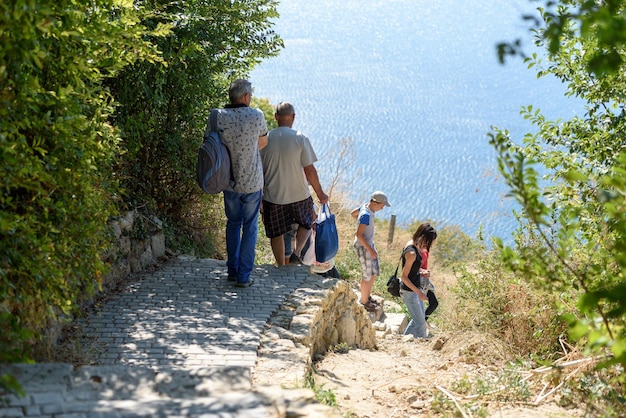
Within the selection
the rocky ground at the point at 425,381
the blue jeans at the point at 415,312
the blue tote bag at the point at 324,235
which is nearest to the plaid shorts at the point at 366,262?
the blue jeans at the point at 415,312

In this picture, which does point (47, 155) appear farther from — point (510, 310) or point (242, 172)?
point (510, 310)

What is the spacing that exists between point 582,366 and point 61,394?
136 inches

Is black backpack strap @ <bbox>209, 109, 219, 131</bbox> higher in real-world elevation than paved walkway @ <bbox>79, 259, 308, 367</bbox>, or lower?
higher

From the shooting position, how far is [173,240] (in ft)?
27.5

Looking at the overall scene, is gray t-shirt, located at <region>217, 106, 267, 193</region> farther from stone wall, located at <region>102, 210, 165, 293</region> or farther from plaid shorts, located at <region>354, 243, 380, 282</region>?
plaid shorts, located at <region>354, 243, 380, 282</region>

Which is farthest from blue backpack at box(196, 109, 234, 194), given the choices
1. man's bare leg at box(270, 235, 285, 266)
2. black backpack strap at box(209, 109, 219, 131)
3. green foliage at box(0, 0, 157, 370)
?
green foliage at box(0, 0, 157, 370)

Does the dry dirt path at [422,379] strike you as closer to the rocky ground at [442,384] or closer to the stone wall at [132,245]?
the rocky ground at [442,384]

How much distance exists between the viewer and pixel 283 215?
24.7ft

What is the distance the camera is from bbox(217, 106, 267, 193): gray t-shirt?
6.59m

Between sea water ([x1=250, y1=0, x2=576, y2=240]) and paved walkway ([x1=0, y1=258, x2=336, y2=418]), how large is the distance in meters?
9.90

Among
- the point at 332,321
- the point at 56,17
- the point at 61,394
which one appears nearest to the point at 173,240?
the point at 332,321

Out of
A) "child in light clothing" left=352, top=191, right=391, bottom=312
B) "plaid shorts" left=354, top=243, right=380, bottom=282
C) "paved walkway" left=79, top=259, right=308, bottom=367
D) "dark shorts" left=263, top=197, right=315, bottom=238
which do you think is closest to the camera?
"paved walkway" left=79, top=259, right=308, bottom=367

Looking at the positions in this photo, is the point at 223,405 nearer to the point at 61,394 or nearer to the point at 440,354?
the point at 61,394

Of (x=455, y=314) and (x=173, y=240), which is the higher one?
(x=173, y=240)
